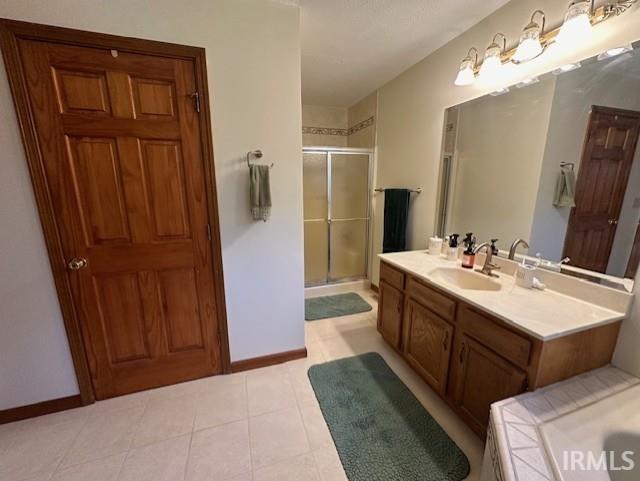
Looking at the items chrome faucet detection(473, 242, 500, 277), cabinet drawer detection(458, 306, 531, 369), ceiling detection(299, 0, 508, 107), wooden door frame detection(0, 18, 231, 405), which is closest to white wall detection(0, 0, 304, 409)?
wooden door frame detection(0, 18, 231, 405)

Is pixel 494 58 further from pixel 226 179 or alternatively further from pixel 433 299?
pixel 226 179

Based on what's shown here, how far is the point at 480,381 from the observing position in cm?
138

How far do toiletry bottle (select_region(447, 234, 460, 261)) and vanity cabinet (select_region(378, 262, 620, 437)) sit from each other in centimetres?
46

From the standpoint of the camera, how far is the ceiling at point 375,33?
65.0 inches

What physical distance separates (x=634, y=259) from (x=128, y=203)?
2.63 meters

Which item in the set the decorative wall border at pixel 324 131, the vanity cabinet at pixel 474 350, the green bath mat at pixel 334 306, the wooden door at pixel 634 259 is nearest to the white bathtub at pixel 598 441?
the vanity cabinet at pixel 474 350

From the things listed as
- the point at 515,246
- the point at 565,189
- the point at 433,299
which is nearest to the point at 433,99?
the point at 565,189

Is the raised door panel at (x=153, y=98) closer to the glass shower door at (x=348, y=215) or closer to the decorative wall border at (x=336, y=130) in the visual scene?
the glass shower door at (x=348, y=215)

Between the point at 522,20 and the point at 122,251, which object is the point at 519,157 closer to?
the point at 522,20

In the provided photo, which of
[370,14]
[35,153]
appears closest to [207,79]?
[35,153]

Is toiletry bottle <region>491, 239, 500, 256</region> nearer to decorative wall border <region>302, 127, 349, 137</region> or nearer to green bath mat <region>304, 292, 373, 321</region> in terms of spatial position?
green bath mat <region>304, 292, 373, 321</region>

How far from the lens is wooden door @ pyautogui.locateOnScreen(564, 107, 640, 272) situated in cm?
124

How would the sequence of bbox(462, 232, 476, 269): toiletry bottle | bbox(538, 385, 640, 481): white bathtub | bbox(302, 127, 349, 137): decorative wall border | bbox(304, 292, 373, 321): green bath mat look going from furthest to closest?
bbox(302, 127, 349, 137): decorative wall border, bbox(304, 292, 373, 321): green bath mat, bbox(462, 232, 476, 269): toiletry bottle, bbox(538, 385, 640, 481): white bathtub

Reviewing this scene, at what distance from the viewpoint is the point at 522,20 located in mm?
1549
